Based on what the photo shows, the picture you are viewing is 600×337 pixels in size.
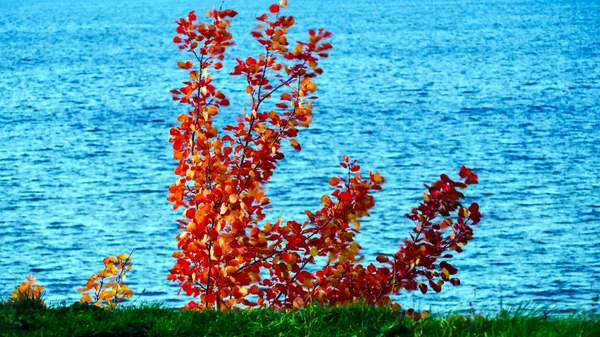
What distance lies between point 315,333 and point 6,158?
40.1 metres

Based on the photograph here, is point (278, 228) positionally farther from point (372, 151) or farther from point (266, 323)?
point (372, 151)

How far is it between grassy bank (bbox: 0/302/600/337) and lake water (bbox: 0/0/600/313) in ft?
1.31

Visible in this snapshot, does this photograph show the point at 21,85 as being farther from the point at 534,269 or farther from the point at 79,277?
the point at 534,269

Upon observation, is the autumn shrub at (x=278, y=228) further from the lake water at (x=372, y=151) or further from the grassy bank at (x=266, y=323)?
the lake water at (x=372, y=151)

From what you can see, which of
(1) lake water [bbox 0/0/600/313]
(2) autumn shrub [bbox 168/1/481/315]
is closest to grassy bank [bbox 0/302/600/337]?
(1) lake water [bbox 0/0/600/313]

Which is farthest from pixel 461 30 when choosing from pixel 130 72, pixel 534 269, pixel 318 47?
pixel 318 47

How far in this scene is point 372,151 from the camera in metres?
46.0

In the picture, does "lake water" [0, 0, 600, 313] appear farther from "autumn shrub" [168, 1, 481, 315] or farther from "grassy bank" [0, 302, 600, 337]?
"autumn shrub" [168, 1, 481, 315]

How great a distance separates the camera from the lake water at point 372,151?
28.4 meters

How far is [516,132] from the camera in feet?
167

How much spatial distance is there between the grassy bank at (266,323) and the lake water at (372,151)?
399mm

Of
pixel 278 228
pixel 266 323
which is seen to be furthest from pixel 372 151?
pixel 266 323

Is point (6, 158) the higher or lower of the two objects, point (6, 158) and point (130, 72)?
the lower

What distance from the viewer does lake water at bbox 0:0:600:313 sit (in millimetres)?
28406
